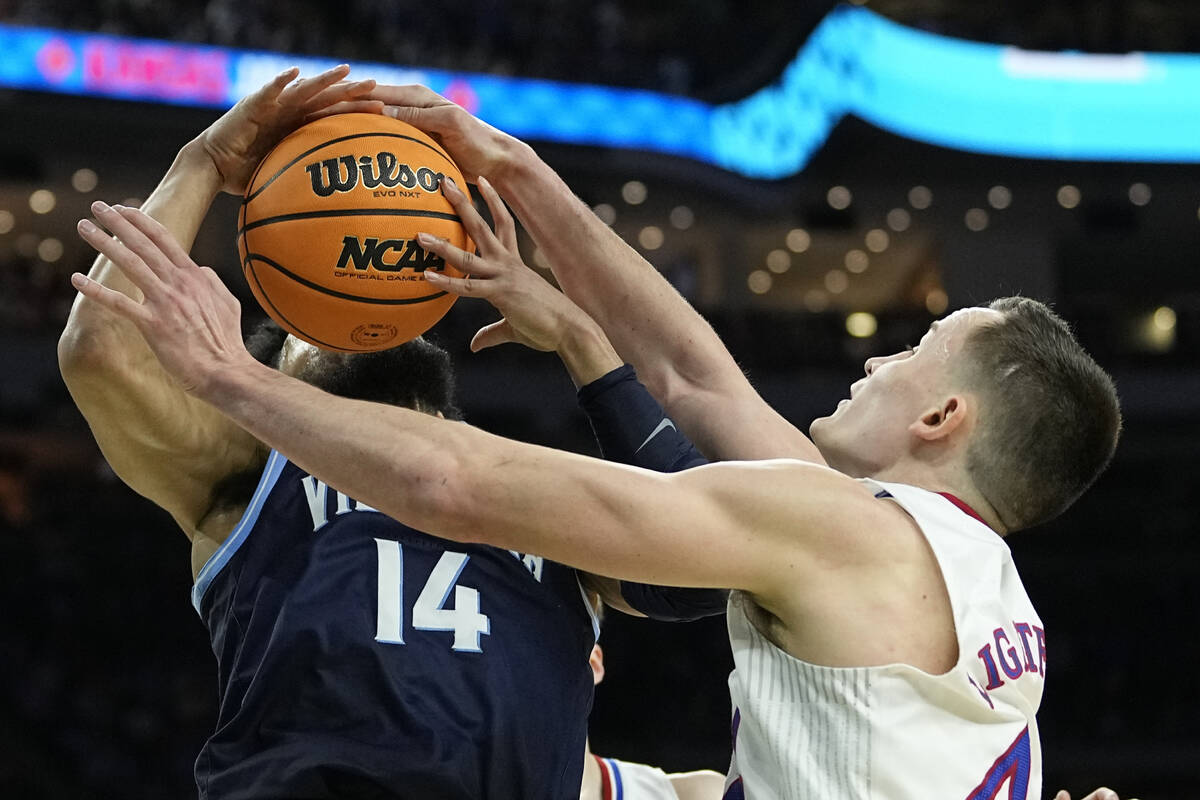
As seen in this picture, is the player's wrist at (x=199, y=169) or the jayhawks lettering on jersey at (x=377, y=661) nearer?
the jayhawks lettering on jersey at (x=377, y=661)

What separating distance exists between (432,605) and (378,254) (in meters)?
0.74

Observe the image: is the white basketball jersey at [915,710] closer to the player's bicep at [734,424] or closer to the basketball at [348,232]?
the player's bicep at [734,424]

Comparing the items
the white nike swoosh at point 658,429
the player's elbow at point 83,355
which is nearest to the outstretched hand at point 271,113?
the player's elbow at point 83,355

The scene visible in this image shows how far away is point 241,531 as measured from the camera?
2744 mm

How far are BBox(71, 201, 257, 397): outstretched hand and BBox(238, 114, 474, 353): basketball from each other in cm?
26

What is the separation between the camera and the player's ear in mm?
2658

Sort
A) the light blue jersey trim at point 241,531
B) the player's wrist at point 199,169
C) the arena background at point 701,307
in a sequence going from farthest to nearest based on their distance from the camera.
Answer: the arena background at point 701,307 < the player's wrist at point 199,169 < the light blue jersey trim at point 241,531

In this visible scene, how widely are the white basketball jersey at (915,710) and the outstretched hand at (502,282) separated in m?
0.75

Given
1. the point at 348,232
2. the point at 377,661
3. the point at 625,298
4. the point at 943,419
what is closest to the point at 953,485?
the point at 943,419

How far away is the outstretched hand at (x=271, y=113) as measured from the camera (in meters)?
2.73

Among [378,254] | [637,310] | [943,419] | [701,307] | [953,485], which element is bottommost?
[701,307]

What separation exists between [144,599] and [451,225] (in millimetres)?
11880

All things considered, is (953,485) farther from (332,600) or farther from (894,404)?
(332,600)

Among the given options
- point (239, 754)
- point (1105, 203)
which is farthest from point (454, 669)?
point (1105, 203)
